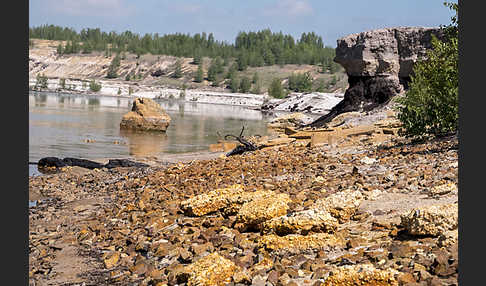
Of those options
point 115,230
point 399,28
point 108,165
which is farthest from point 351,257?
point 399,28

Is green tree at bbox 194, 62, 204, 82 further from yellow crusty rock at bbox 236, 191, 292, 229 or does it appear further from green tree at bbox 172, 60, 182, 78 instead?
yellow crusty rock at bbox 236, 191, 292, 229

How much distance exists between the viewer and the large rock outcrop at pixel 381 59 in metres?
27.3

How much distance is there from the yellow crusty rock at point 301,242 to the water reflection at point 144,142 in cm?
1888

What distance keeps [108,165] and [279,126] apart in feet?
92.0

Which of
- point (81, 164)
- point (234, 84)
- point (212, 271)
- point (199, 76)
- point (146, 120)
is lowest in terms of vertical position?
point (81, 164)

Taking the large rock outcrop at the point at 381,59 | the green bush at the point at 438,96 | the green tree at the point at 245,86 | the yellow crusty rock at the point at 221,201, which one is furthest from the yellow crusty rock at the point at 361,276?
the green tree at the point at 245,86

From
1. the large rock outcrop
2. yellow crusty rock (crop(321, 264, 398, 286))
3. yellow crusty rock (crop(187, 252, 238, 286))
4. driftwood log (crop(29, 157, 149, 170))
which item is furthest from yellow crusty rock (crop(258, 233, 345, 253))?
the large rock outcrop

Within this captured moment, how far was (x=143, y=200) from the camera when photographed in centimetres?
1020

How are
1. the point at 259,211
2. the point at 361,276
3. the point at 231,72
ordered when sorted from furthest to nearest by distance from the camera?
the point at 231,72 → the point at 259,211 → the point at 361,276

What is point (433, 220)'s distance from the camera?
5.63 metres

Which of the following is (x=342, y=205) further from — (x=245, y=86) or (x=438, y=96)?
(x=245, y=86)

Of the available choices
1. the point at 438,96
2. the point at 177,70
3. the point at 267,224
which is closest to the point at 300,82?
the point at 177,70

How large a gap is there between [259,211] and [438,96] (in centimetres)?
Result: 741

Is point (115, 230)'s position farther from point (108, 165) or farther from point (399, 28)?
point (399, 28)
